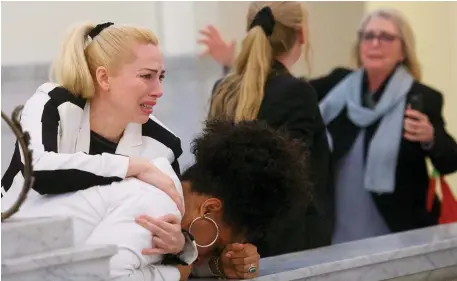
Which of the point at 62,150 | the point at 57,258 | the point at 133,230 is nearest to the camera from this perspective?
the point at 57,258

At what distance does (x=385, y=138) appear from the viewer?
3.54 m

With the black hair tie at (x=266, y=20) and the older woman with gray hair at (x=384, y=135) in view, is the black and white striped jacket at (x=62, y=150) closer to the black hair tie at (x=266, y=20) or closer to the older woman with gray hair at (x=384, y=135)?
the black hair tie at (x=266, y=20)

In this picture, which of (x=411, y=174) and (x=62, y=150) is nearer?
(x=62, y=150)

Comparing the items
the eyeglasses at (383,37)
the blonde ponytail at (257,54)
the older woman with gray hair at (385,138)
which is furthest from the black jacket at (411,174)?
the blonde ponytail at (257,54)

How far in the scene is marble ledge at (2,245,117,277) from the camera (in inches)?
73.6

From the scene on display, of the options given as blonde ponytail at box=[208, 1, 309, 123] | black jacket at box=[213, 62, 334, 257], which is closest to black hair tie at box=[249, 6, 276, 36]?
blonde ponytail at box=[208, 1, 309, 123]

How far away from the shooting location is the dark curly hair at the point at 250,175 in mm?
2223

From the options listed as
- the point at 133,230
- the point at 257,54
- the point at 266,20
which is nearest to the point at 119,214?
the point at 133,230

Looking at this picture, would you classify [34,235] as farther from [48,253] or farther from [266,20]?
[266,20]

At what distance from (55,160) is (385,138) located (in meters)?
1.79

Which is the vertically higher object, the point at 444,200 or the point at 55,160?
the point at 55,160

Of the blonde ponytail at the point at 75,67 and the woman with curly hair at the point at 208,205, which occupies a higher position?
the blonde ponytail at the point at 75,67

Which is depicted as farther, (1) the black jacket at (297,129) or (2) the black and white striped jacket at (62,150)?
(1) the black jacket at (297,129)

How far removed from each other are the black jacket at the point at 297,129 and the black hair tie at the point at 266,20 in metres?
0.11
